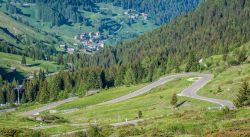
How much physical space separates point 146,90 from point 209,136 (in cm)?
12423

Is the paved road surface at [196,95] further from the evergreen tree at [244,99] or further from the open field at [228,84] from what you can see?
the evergreen tree at [244,99]

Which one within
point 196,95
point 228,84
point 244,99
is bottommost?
point 196,95

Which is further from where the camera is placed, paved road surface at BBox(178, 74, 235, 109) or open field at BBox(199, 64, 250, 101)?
open field at BBox(199, 64, 250, 101)

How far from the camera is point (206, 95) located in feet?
394

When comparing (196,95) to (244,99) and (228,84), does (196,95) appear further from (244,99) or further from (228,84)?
(244,99)

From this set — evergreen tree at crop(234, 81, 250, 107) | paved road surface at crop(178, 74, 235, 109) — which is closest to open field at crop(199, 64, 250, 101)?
paved road surface at crop(178, 74, 235, 109)

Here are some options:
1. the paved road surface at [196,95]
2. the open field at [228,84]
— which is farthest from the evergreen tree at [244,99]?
the open field at [228,84]

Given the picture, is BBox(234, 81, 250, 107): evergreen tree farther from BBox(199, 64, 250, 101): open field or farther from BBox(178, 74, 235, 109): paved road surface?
BBox(199, 64, 250, 101): open field

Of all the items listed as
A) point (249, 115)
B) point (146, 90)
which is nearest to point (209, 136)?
point (249, 115)

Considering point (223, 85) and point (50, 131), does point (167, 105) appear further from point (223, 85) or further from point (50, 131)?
point (50, 131)

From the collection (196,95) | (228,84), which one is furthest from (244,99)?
(196,95)

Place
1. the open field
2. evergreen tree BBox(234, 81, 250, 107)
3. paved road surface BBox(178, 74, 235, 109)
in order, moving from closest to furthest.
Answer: evergreen tree BBox(234, 81, 250, 107) → paved road surface BBox(178, 74, 235, 109) → the open field

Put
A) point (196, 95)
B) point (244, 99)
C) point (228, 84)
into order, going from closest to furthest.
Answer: point (244, 99)
point (228, 84)
point (196, 95)

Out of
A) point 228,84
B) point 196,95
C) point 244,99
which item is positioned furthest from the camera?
point 196,95
